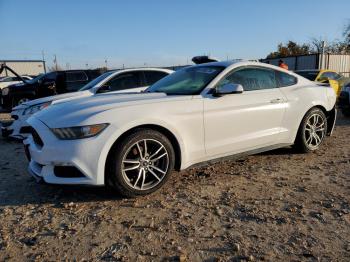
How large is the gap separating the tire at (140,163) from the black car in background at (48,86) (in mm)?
9023

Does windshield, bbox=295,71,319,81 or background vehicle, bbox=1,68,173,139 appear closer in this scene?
background vehicle, bbox=1,68,173,139

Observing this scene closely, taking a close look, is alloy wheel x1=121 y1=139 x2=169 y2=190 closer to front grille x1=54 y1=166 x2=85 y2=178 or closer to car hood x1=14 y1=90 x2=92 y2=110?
front grille x1=54 y1=166 x2=85 y2=178

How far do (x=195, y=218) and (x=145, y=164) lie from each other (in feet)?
2.97

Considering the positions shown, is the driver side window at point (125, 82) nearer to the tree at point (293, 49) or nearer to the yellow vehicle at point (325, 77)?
the yellow vehicle at point (325, 77)

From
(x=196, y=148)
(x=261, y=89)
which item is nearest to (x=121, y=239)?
(x=196, y=148)

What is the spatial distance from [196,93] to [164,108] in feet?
1.85

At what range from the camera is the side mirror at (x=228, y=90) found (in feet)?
14.7

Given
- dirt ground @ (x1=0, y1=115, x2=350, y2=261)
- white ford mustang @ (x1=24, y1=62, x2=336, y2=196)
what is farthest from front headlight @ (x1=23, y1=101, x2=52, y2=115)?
white ford mustang @ (x1=24, y1=62, x2=336, y2=196)

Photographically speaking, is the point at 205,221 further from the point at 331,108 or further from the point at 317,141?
the point at 331,108

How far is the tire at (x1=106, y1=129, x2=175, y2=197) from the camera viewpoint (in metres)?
3.86

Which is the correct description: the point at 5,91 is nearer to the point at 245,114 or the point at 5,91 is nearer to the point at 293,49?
the point at 245,114

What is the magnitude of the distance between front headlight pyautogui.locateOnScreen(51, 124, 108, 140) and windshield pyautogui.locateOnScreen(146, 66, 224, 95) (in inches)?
52.9

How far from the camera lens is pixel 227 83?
4.77 m

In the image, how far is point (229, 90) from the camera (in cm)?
449
